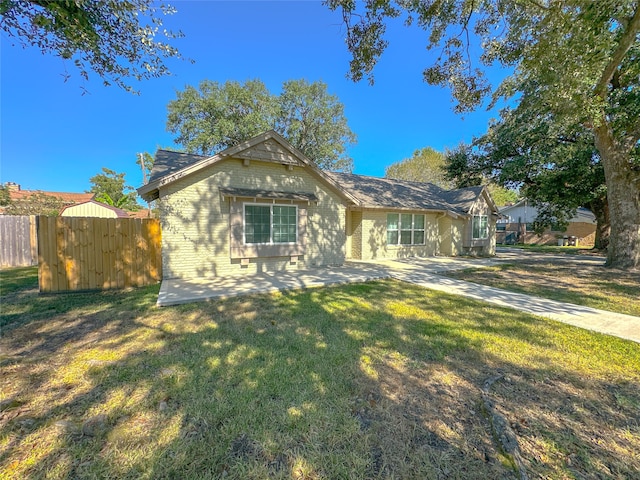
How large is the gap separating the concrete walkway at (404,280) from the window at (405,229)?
2.77m

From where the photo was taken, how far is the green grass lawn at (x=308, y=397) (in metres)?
2.09

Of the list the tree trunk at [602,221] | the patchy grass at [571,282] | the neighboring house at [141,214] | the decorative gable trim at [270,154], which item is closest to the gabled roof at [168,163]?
the decorative gable trim at [270,154]

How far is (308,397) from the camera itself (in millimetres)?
2832

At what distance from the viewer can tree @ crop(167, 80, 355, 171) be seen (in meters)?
22.7

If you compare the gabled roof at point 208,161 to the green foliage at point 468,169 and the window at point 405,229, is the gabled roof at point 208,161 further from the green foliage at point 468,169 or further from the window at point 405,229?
the green foliage at point 468,169

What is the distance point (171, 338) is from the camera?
14.1 ft

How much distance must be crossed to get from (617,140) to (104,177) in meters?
52.5

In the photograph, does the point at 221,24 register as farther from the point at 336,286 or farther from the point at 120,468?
the point at 120,468

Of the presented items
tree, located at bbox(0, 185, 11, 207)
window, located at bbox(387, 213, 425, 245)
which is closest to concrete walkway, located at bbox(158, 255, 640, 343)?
window, located at bbox(387, 213, 425, 245)

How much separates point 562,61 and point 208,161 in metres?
9.97

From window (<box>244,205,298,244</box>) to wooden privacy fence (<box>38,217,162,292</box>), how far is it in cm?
270

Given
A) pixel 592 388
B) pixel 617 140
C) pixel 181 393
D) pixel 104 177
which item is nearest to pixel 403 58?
pixel 617 140

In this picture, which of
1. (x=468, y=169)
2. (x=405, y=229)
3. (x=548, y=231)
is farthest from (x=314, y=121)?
(x=548, y=231)

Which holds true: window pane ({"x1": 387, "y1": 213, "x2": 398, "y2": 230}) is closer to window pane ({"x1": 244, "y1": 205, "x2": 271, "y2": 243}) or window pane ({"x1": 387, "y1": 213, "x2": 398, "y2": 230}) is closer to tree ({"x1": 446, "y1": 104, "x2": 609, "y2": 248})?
window pane ({"x1": 244, "y1": 205, "x2": 271, "y2": 243})
